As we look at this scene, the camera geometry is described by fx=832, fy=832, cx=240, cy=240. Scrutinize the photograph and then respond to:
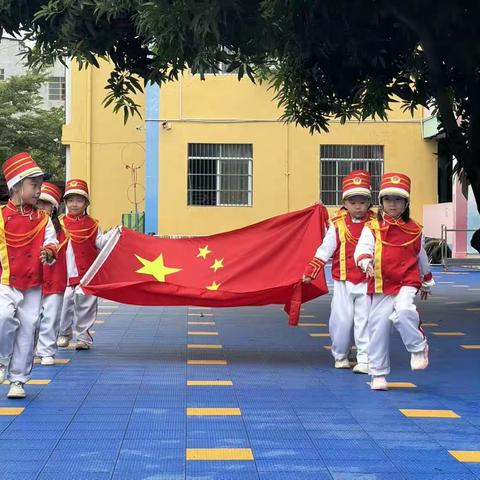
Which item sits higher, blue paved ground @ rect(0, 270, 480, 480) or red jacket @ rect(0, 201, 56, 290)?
red jacket @ rect(0, 201, 56, 290)

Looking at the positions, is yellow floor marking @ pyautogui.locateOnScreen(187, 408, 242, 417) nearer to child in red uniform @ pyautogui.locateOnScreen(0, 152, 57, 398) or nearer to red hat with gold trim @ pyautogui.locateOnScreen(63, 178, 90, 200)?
child in red uniform @ pyautogui.locateOnScreen(0, 152, 57, 398)

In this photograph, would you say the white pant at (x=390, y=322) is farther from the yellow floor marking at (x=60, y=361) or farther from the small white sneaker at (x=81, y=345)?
the small white sneaker at (x=81, y=345)

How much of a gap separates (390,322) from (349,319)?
0.87 meters

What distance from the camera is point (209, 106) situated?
2148 cm

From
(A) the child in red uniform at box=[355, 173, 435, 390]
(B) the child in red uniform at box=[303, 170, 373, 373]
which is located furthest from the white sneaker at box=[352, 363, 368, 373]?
(A) the child in red uniform at box=[355, 173, 435, 390]

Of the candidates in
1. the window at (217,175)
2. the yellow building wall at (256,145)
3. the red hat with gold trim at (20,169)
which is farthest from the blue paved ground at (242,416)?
the window at (217,175)

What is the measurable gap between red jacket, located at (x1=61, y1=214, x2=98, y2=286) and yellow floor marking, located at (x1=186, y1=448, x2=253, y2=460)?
4002 millimetres

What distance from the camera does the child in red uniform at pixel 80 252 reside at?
852cm

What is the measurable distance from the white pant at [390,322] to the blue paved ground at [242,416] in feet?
0.92

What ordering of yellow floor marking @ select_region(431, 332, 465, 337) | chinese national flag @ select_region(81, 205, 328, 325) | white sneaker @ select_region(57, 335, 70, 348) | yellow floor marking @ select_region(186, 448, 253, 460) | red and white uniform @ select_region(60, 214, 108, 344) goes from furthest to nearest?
yellow floor marking @ select_region(431, 332, 465, 337)
white sneaker @ select_region(57, 335, 70, 348)
red and white uniform @ select_region(60, 214, 108, 344)
chinese national flag @ select_region(81, 205, 328, 325)
yellow floor marking @ select_region(186, 448, 253, 460)

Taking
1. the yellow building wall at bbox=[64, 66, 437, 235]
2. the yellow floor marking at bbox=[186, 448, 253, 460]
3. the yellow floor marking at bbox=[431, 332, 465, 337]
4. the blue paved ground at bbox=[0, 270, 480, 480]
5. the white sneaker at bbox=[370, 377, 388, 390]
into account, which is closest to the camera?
the blue paved ground at bbox=[0, 270, 480, 480]

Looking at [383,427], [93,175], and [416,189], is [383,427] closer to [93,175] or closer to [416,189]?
[416,189]

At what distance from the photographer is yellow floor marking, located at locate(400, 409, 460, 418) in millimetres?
5727

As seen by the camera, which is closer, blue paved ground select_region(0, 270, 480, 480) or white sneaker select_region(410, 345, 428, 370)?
blue paved ground select_region(0, 270, 480, 480)
